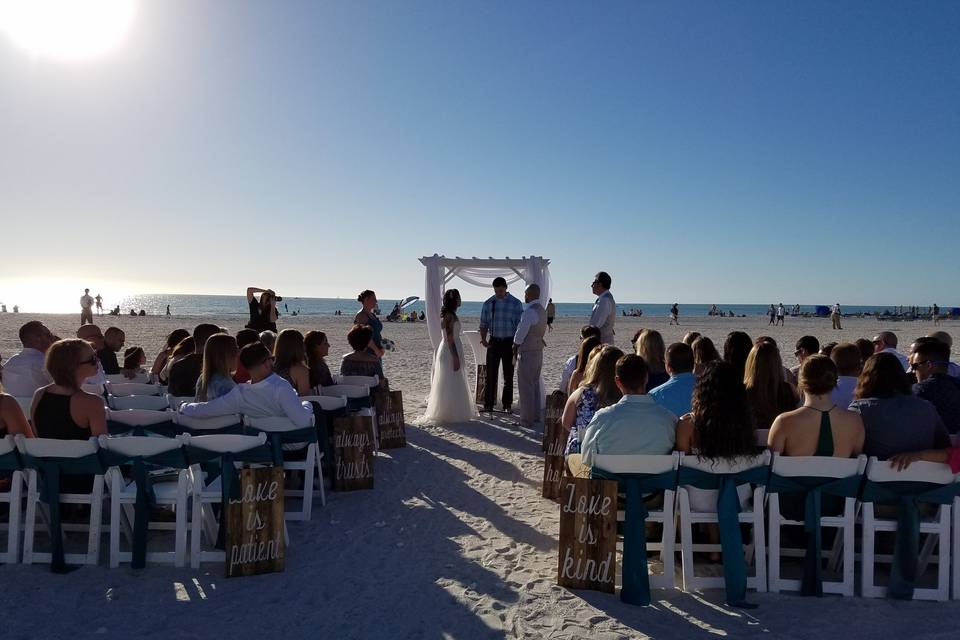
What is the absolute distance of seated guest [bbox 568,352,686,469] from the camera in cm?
376

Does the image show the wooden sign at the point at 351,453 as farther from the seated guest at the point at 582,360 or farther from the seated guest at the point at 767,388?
the seated guest at the point at 767,388

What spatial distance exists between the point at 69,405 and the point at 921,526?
491cm

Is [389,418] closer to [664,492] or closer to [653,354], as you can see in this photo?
[653,354]

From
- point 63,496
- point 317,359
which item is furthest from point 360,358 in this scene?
point 63,496

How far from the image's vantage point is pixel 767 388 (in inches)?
170

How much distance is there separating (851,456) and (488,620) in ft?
7.38

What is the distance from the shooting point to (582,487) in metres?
3.53

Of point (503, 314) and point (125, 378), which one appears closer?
point (125, 378)

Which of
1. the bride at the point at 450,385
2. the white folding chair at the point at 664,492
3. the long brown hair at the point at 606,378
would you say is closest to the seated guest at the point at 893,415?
the white folding chair at the point at 664,492

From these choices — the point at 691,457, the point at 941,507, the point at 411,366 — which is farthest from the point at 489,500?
the point at 411,366

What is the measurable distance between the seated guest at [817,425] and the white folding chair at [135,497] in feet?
11.3

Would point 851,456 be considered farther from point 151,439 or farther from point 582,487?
point 151,439

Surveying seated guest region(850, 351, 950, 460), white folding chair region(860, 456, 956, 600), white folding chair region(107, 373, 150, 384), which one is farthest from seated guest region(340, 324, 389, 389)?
white folding chair region(860, 456, 956, 600)

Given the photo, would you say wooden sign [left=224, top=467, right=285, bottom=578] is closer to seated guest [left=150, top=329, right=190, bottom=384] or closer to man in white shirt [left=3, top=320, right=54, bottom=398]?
man in white shirt [left=3, top=320, right=54, bottom=398]
